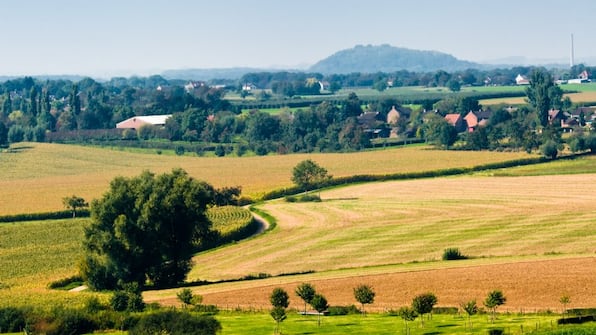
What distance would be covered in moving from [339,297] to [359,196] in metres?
48.5

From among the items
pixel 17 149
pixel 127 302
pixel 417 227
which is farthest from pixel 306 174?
pixel 17 149

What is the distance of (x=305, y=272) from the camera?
230ft

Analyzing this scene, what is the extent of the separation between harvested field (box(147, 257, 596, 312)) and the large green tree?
160 inches

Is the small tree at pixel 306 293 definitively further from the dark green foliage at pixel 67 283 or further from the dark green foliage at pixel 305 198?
the dark green foliage at pixel 305 198

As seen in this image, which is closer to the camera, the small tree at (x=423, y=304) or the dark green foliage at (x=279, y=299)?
the small tree at (x=423, y=304)

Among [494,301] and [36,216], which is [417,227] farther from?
[36,216]

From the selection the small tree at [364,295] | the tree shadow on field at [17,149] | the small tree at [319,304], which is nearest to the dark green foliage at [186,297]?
the small tree at [319,304]

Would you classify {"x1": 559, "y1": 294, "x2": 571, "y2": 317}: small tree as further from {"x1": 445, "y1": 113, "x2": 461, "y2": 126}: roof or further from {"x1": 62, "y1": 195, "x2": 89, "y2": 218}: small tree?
{"x1": 445, "y1": 113, "x2": 461, "y2": 126}: roof

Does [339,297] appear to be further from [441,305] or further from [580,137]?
[580,137]

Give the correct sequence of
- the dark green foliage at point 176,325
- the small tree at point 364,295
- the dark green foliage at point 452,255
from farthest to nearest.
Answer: the dark green foliage at point 452,255, the small tree at point 364,295, the dark green foliage at point 176,325

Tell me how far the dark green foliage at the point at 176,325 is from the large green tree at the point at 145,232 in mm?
19079

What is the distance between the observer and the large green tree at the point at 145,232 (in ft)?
229

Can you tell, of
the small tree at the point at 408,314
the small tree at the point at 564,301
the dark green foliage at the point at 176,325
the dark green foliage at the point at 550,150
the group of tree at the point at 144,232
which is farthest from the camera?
the dark green foliage at the point at 550,150

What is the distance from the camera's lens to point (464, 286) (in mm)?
59875
